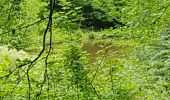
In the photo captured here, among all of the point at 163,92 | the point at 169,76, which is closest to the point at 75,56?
the point at 163,92

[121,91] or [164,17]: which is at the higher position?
[164,17]

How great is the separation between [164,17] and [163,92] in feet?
4.87

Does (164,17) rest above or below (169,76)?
Result: above

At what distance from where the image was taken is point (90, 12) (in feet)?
83.3

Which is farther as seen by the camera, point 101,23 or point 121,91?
point 101,23

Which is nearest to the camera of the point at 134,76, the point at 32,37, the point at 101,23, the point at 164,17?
the point at 164,17

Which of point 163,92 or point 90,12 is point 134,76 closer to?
point 163,92

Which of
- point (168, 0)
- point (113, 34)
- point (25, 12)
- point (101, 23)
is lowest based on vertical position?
point (101, 23)

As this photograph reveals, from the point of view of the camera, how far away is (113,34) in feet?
12.4

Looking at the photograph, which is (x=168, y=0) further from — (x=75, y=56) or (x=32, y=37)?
(x=32, y=37)

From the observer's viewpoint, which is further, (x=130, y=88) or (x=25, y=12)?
(x=25, y=12)

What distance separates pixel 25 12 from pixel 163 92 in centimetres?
1036

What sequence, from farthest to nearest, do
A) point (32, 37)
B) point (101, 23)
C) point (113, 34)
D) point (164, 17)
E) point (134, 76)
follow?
point (101, 23) → point (32, 37) → point (134, 76) → point (164, 17) → point (113, 34)

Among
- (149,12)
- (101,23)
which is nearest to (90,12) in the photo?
(101,23)
